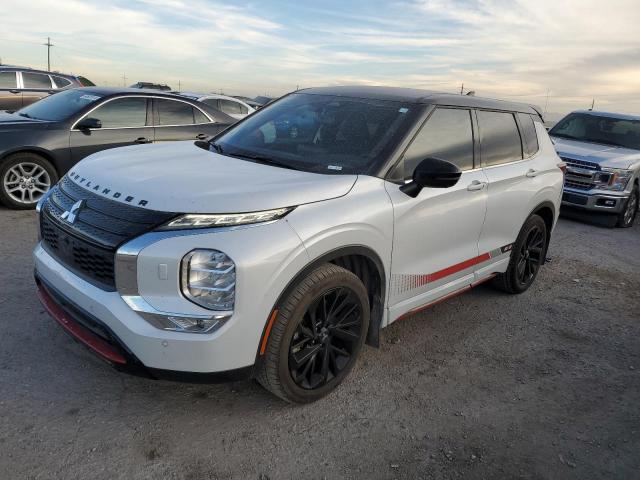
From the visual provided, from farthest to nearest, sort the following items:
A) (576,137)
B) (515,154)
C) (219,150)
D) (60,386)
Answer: (576,137) < (515,154) < (219,150) < (60,386)

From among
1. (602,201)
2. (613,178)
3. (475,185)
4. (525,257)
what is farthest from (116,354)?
(613,178)

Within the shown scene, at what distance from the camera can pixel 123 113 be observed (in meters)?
7.32

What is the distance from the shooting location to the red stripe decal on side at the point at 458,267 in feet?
12.3

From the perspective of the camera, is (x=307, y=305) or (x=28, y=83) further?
(x=28, y=83)

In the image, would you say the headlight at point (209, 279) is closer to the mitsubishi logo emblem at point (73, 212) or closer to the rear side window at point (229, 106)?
→ the mitsubishi logo emblem at point (73, 212)

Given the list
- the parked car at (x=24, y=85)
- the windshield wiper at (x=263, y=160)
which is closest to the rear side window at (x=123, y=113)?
the windshield wiper at (x=263, y=160)

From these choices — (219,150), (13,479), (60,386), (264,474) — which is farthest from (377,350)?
(13,479)

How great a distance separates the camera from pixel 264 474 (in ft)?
8.33

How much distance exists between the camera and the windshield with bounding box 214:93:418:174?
11.0 ft

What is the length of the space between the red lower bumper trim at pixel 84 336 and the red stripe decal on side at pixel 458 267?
207cm

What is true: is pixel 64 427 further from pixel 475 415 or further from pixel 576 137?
pixel 576 137

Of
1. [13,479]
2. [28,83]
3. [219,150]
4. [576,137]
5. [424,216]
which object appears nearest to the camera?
[13,479]

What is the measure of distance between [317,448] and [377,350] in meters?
1.21

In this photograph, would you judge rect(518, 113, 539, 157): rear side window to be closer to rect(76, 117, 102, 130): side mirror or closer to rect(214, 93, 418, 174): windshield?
rect(214, 93, 418, 174): windshield
